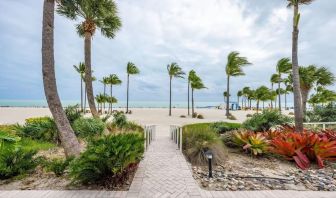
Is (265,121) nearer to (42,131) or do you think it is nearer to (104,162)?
(104,162)

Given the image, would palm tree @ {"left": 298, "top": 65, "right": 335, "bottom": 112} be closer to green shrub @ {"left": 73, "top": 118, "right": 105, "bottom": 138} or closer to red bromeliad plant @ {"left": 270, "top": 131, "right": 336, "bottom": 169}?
red bromeliad plant @ {"left": 270, "top": 131, "right": 336, "bottom": 169}

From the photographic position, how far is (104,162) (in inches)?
192

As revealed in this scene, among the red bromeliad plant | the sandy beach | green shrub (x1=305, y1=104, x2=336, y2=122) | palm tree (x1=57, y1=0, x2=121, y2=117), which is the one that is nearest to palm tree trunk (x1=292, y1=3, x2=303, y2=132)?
the red bromeliad plant

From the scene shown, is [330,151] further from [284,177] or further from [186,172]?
[186,172]

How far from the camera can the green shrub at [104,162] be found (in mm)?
4852

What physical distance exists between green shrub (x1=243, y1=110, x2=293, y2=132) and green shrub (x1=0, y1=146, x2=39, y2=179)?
9.34 m

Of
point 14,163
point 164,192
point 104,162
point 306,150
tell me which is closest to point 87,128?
point 14,163

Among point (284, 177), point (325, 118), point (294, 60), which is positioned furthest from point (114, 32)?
point (325, 118)

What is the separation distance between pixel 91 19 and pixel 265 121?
11844 millimetres

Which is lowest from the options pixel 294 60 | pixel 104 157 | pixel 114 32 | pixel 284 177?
pixel 284 177

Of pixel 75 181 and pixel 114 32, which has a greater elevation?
pixel 114 32

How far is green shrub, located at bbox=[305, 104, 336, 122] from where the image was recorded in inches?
662

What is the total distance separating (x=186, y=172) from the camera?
602 cm

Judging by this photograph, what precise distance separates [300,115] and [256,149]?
3483 millimetres
